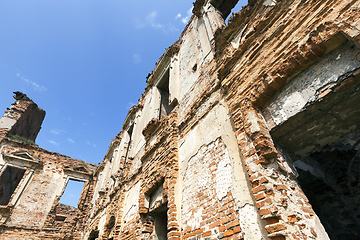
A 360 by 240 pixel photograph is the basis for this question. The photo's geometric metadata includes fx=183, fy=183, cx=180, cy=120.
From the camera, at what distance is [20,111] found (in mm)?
14414

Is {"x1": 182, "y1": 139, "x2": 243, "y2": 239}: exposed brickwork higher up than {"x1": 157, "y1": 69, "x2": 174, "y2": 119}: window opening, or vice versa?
{"x1": 157, "y1": 69, "x2": 174, "y2": 119}: window opening

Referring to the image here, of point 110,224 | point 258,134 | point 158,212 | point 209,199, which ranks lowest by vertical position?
point 209,199

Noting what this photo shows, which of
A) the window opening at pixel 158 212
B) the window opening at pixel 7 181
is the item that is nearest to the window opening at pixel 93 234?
the window opening at pixel 158 212

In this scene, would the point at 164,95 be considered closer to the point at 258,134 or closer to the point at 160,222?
the point at 160,222

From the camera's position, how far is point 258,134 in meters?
2.19

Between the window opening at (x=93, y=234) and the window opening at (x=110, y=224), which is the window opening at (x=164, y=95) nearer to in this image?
the window opening at (x=110, y=224)

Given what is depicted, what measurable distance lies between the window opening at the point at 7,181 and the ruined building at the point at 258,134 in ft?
38.5

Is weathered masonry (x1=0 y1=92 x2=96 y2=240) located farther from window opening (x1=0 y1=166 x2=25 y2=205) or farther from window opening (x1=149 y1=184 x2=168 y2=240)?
window opening (x1=149 y1=184 x2=168 y2=240)

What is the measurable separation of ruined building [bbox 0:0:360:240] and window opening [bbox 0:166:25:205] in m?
11.7

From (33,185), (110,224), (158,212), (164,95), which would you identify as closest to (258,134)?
(158,212)

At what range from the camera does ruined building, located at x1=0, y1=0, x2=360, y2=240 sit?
1868 millimetres

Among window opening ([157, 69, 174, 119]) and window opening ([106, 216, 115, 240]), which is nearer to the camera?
window opening ([106, 216, 115, 240])

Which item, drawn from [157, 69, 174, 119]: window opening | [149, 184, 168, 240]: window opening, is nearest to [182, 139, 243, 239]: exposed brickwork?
[149, 184, 168, 240]: window opening

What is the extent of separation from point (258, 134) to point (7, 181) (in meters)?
19.0
